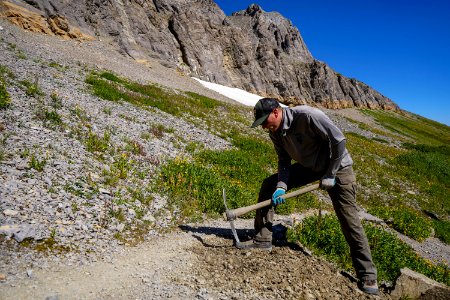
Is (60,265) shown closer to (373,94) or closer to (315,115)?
(315,115)

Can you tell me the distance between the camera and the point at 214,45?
91.2 m

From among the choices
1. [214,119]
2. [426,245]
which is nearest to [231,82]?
[214,119]

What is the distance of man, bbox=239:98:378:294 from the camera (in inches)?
241

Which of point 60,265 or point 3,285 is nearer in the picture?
point 3,285

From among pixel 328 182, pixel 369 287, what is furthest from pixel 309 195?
pixel 328 182

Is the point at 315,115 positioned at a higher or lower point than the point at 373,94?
lower

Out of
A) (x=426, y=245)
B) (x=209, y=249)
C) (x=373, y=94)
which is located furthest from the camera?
(x=373, y=94)

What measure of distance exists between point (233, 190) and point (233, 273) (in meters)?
4.51

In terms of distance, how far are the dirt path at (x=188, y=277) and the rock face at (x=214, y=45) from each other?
46.4 m

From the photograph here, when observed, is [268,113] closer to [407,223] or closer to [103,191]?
[103,191]

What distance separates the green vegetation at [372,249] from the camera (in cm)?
805

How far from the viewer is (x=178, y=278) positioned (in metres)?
6.22

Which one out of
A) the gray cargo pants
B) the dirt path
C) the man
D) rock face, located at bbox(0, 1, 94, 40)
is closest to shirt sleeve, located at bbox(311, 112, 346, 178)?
the man

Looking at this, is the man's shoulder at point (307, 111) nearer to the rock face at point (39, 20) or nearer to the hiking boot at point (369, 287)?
the hiking boot at point (369, 287)
